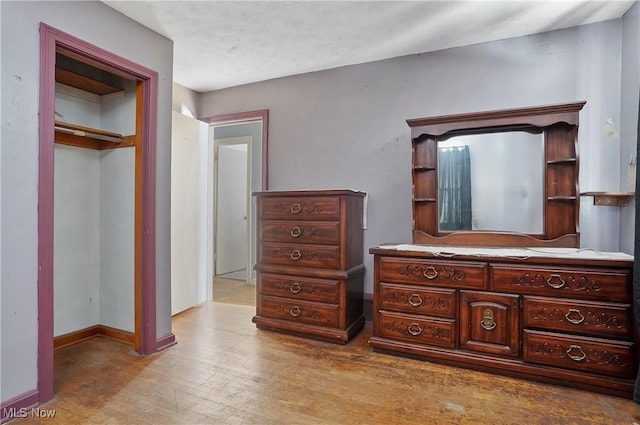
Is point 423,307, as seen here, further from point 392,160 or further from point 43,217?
point 43,217

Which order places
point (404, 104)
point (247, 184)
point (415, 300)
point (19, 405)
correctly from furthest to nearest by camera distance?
point (247, 184)
point (404, 104)
point (415, 300)
point (19, 405)

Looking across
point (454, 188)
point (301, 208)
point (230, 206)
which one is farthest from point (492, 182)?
point (230, 206)

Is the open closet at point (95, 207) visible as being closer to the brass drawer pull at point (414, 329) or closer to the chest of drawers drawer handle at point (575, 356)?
the brass drawer pull at point (414, 329)

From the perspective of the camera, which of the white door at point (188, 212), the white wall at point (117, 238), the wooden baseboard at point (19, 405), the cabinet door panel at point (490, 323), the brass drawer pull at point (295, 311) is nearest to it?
the wooden baseboard at point (19, 405)

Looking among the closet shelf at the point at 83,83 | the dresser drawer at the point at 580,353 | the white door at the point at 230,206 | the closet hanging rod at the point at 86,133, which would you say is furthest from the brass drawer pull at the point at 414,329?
the white door at the point at 230,206

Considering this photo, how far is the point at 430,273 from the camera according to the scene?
88.7 inches

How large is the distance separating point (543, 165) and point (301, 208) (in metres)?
1.81

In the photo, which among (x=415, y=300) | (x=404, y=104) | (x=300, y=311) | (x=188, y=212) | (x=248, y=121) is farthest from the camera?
(x=248, y=121)

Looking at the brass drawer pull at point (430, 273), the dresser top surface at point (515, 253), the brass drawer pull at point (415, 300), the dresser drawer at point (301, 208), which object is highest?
the dresser drawer at point (301, 208)

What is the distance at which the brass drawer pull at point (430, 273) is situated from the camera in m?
2.24

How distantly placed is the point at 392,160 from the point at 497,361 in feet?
5.56

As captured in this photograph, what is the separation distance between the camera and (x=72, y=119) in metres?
2.54

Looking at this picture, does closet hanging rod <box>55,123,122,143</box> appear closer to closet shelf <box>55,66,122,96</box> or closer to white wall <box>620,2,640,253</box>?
closet shelf <box>55,66,122,96</box>
